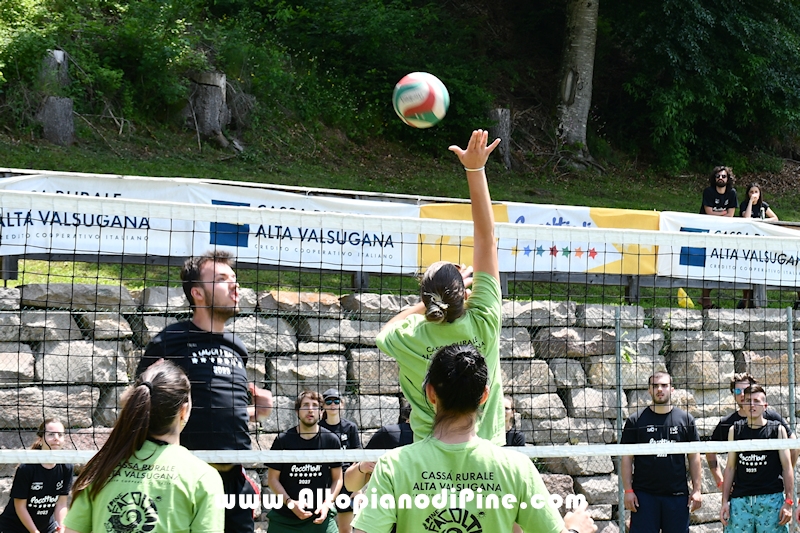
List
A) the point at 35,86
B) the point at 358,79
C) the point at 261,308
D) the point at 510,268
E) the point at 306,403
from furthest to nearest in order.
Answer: the point at 358,79, the point at 35,86, the point at 510,268, the point at 261,308, the point at 306,403

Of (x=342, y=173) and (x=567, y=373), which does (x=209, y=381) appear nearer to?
(x=567, y=373)

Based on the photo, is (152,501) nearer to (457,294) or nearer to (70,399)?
(457,294)

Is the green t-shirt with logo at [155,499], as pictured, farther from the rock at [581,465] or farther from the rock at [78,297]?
the rock at [581,465]

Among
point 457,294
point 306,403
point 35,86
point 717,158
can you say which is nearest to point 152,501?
point 457,294

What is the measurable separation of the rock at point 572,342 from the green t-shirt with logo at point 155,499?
665cm

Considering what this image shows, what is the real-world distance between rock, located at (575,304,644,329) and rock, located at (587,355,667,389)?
356mm

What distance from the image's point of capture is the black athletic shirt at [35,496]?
6.59 metres

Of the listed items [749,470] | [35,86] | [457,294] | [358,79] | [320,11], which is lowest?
[749,470]

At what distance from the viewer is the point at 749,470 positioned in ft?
25.7

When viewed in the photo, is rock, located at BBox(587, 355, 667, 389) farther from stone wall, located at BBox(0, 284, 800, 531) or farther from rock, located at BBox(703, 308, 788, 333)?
rock, located at BBox(703, 308, 788, 333)

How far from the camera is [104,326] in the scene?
26.5 feet

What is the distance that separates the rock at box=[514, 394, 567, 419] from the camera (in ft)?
29.9

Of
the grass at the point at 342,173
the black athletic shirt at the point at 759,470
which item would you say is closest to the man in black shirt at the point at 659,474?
the black athletic shirt at the point at 759,470

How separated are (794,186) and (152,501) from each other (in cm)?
1933
